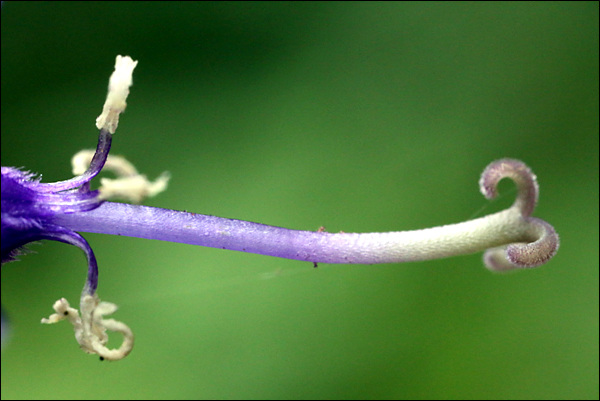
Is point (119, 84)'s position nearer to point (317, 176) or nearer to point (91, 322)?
point (91, 322)

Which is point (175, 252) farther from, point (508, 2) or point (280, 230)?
point (508, 2)

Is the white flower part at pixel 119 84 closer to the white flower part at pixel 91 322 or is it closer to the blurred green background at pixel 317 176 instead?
the white flower part at pixel 91 322

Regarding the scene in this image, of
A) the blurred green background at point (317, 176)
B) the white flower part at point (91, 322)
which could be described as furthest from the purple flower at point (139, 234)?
the blurred green background at point (317, 176)

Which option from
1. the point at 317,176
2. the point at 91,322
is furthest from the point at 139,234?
the point at 317,176

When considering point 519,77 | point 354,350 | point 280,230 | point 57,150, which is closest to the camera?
point 280,230

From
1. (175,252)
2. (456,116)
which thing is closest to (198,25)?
(175,252)
